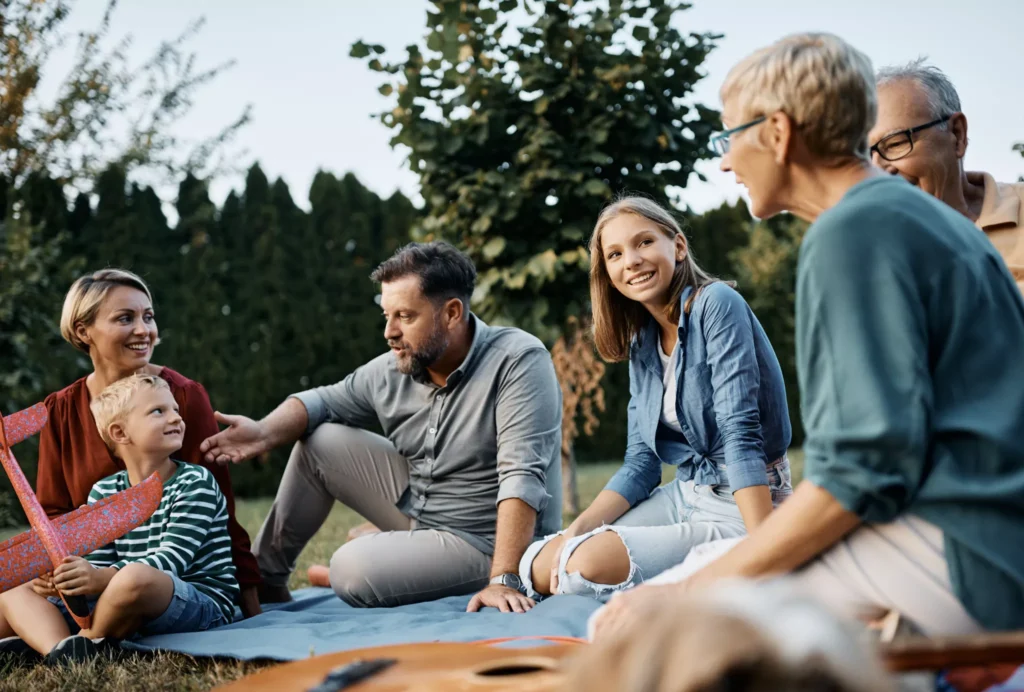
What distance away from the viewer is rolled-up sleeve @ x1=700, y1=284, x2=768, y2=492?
Result: 2.70 m

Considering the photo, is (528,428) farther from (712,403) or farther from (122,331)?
(122,331)

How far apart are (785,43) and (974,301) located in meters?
0.51

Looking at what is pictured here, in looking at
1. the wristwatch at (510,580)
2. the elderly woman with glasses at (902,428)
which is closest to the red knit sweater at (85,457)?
the wristwatch at (510,580)

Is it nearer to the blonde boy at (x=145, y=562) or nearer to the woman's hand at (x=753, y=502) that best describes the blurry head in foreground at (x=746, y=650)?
the woman's hand at (x=753, y=502)

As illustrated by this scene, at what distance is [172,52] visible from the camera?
469 inches

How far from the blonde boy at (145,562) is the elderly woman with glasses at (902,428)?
1921mm

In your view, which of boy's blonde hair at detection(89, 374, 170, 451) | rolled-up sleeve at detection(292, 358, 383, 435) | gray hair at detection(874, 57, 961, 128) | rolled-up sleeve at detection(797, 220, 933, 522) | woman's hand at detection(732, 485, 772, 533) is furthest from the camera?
rolled-up sleeve at detection(292, 358, 383, 435)

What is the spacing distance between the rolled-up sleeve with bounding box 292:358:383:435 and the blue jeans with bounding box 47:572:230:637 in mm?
948

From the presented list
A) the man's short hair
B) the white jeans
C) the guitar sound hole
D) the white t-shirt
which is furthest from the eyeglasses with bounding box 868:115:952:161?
the guitar sound hole

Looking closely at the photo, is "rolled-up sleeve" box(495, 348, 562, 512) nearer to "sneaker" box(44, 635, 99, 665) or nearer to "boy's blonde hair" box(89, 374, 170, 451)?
"boy's blonde hair" box(89, 374, 170, 451)

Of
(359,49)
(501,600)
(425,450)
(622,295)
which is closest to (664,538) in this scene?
(501,600)

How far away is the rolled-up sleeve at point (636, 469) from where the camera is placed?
324cm

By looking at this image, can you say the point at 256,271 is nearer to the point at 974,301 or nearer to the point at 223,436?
the point at 223,436

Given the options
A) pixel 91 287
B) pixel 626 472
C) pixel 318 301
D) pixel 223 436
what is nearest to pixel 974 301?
pixel 626 472
